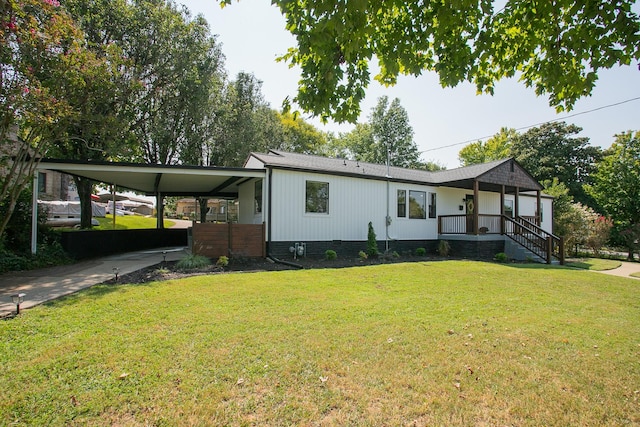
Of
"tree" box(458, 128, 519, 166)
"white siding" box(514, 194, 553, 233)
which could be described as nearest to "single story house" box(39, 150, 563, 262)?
"white siding" box(514, 194, 553, 233)

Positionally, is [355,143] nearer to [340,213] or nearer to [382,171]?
[382,171]

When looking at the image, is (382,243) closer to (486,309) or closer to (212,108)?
(486,309)

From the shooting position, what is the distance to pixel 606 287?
7.65 meters

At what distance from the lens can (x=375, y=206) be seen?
535 inches

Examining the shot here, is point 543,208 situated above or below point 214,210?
below

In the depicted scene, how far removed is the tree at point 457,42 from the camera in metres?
3.29

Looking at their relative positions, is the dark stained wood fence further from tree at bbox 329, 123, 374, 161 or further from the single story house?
tree at bbox 329, 123, 374, 161

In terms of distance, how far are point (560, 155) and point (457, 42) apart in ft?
126

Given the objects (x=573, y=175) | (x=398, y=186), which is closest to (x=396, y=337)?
(x=398, y=186)

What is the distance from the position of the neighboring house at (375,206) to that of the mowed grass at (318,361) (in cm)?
589

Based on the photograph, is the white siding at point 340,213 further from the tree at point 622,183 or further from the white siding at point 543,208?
the tree at point 622,183

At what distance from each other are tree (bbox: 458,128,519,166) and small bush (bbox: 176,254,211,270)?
34428 millimetres

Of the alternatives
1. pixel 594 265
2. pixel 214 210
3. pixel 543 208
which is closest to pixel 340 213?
pixel 594 265

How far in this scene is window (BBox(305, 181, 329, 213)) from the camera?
39.5ft
